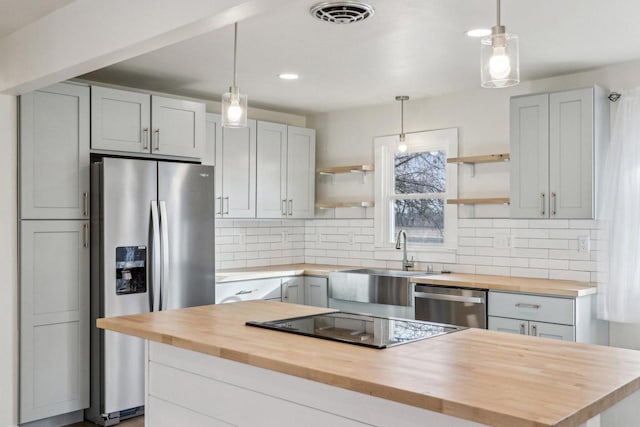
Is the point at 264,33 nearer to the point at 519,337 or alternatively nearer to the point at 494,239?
the point at 519,337

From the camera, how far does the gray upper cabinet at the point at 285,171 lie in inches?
221

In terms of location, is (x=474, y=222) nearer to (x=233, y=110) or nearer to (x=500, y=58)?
(x=233, y=110)

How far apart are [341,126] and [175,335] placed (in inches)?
152

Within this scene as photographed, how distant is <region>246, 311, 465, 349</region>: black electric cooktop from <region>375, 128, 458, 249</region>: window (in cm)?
253

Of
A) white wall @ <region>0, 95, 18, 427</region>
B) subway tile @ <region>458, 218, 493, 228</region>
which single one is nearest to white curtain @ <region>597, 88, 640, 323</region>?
subway tile @ <region>458, 218, 493, 228</region>

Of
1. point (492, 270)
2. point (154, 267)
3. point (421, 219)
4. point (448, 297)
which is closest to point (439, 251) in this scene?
point (421, 219)

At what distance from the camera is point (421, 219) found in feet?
18.2

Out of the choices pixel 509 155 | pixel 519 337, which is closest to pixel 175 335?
pixel 519 337

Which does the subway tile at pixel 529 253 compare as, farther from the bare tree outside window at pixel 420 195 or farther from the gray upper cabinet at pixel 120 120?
the gray upper cabinet at pixel 120 120

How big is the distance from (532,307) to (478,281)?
0.43 m

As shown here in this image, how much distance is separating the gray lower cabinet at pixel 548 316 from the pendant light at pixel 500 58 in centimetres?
227

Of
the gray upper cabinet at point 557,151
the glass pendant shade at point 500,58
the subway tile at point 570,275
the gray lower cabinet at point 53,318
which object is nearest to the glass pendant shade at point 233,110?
the glass pendant shade at point 500,58

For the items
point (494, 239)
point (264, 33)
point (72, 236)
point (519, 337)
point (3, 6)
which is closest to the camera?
point (519, 337)

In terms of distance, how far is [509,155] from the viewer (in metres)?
4.62
